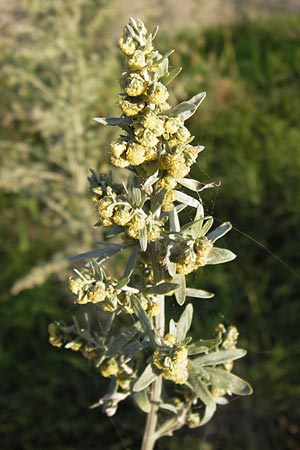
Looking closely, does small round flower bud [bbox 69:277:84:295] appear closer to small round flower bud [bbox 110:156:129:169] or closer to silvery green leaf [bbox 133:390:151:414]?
small round flower bud [bbox 110:156:129:169]

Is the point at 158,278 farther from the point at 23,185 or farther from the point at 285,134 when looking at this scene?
the point at 285,134

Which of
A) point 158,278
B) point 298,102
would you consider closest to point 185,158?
point 158,278

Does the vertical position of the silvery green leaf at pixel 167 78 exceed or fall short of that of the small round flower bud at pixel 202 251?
it exceeds it

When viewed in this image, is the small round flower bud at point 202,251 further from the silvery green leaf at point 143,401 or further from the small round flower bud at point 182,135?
the silvery green leaf at point 143,401

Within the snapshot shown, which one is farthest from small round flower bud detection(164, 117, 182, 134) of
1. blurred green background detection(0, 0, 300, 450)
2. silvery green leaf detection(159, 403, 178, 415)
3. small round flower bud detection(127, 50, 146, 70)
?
blurred green background detection(0, 0, 300, 450)

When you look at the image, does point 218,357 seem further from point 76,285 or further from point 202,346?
point 76,285

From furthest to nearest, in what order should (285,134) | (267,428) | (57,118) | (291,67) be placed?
(291,67), (285,134), (57,118), (267,428)

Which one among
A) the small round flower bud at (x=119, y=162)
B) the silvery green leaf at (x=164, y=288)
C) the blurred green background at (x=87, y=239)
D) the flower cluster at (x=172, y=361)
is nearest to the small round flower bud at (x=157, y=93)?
the small round flower bud at (x=119, y=162)
